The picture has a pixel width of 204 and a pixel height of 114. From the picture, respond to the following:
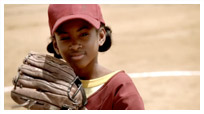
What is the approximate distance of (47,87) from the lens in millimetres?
1786

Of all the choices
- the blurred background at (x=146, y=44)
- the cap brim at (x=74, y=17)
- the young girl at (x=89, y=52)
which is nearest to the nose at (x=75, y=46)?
the young girl at (x=89, y=52)

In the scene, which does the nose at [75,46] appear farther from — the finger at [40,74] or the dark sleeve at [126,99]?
the dark sleeve at [126,99]

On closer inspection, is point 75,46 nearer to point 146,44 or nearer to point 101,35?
point 101,35

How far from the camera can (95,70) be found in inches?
79.4

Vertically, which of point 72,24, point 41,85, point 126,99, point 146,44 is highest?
point 72,24

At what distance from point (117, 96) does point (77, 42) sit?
337mm

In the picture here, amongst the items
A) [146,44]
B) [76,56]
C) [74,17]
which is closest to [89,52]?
[76,56]

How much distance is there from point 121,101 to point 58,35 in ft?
1.52

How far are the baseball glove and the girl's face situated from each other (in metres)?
0.06

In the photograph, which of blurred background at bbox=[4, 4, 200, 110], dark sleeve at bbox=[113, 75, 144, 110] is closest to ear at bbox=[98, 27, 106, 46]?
dark sleeve at bbox=[113, 75, 144, 110]

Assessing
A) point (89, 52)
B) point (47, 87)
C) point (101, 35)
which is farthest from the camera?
point (101, 35)

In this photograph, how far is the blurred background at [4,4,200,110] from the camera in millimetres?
4539

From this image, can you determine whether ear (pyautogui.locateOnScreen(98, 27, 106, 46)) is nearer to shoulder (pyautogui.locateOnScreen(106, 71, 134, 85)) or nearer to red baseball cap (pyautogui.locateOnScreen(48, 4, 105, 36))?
red baseball cap (pyautogui.locateOnScreen(48, 4, 105, 36))

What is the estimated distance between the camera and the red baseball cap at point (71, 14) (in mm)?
1845
